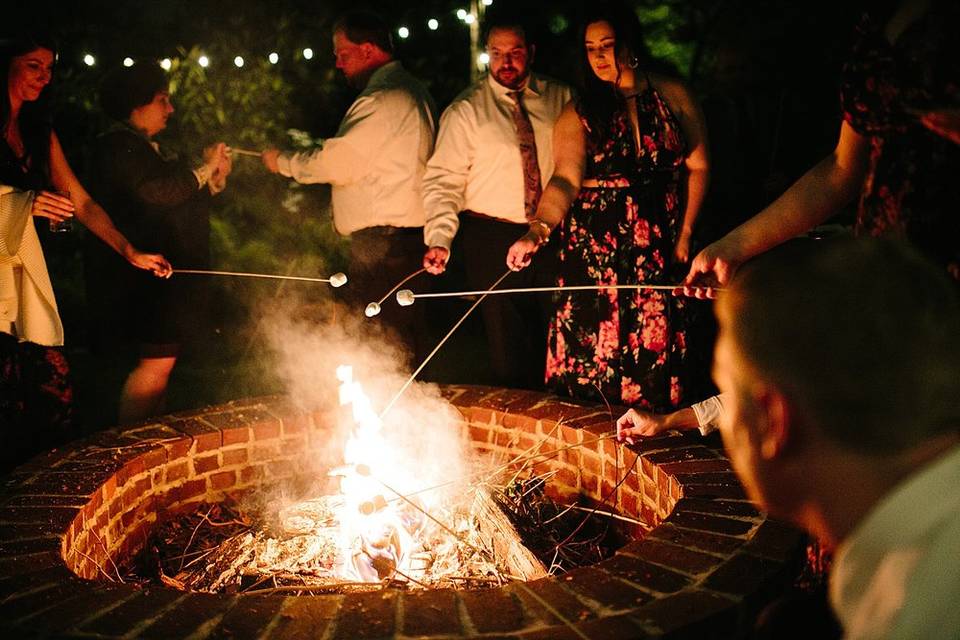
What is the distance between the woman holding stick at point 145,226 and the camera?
15.8ft

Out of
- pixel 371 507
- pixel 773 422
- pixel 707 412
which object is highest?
pixel 773 422

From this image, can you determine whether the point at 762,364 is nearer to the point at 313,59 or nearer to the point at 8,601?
the point at 8,601

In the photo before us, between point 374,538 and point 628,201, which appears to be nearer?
point 374,538

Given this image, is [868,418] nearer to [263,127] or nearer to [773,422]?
[773,422]

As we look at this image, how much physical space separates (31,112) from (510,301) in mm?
2795

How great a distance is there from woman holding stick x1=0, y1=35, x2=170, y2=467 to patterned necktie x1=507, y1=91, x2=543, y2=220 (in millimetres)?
2379

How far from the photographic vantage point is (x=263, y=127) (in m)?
7.30

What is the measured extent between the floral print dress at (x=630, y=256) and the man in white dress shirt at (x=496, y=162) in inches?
23.1

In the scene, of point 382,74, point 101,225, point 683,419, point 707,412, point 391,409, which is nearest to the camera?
point 707,412

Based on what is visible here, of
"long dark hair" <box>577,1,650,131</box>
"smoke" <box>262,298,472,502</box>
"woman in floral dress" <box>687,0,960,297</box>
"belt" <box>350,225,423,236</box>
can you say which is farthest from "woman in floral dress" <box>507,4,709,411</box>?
"woman in floral dress" <box>687,0,960,297</box>

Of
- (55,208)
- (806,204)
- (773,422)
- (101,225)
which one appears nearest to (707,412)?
(806,204)

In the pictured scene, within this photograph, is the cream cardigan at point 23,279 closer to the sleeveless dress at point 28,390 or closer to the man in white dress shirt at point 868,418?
the sleeveless dress at point 28,390

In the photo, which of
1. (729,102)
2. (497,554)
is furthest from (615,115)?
(729,102)

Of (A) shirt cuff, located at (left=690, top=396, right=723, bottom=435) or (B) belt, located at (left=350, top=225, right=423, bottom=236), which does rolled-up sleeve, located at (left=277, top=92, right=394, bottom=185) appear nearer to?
(B) belt, located at (left=350, top=225, right=423, bottom=236)
